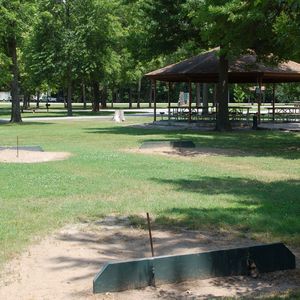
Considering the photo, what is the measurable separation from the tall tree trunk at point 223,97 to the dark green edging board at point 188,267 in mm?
21536

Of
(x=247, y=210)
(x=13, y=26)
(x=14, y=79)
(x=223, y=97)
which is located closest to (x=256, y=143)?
(x=223, y=97)

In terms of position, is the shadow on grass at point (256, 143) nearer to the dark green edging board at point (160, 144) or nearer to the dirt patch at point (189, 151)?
the dirt patch at point (189, 151)

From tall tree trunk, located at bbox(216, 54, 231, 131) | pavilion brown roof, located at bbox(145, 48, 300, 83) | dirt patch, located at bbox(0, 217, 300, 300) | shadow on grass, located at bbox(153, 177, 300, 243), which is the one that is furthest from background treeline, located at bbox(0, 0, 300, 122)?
dirt patch, located at bbox(0, 217, 300, 300)

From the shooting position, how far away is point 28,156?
16.1 meters

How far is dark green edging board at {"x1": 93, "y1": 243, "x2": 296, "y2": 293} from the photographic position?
17.4 ft

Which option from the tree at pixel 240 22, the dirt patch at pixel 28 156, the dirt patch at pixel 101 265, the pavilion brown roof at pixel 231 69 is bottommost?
the dirt patch at pixel 101 265

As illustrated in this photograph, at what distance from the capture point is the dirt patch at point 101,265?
208 inches

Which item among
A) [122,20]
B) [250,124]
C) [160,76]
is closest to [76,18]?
[122,20]

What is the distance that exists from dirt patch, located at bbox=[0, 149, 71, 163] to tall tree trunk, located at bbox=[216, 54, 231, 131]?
12101 millimetres

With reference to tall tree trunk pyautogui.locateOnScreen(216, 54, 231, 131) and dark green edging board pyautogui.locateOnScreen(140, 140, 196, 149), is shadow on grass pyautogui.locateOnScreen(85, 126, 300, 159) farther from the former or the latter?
tall tree trunk pyautogui.locateOnScreen(216, 54, 231, 131)

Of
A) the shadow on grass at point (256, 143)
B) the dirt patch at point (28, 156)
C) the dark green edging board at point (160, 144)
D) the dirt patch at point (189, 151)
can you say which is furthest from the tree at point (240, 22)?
the dirt patch at point (28, 156)

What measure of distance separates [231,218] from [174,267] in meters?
2.70

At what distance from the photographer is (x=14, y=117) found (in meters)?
36.2

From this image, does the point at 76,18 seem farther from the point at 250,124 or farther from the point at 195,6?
the point at 195,6
